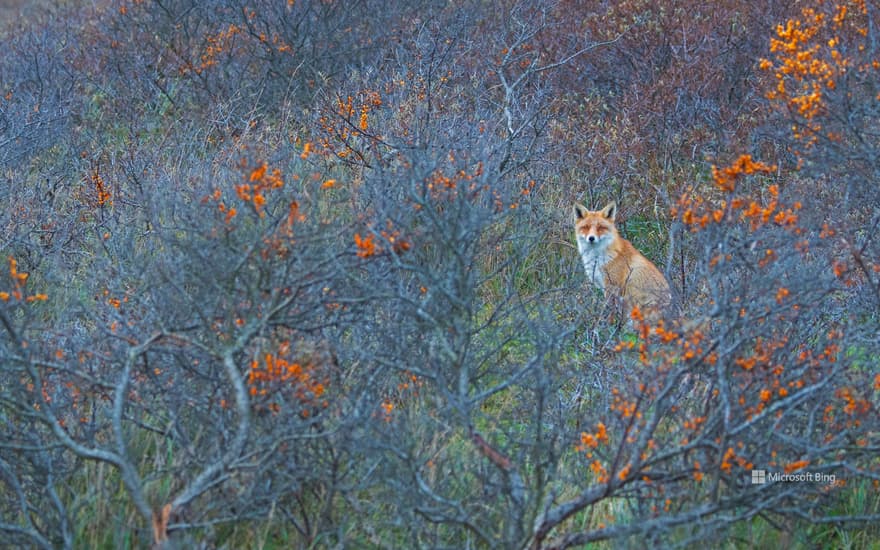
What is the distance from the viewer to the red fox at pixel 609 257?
7422 mm

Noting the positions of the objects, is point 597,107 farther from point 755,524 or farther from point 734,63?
point 755,524

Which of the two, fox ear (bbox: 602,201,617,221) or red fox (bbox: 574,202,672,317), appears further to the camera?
fox ear (bbox: 602,201,617,221)

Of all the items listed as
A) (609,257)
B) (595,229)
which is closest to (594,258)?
(609,257)

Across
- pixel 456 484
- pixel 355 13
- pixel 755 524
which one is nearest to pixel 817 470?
pixel 755 524

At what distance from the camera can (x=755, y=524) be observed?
4492mm

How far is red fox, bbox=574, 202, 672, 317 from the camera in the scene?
292 inches

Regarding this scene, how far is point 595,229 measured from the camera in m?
7.46

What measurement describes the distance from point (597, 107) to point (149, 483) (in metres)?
6.55

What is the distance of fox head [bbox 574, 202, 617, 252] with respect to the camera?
7465mm

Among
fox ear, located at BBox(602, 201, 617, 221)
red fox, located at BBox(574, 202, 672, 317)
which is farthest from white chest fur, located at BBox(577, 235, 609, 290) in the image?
fox ear, located at BBox(602, 201, 617, 221)

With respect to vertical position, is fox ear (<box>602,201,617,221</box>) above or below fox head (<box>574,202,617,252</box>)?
above

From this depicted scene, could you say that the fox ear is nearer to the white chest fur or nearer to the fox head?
the fox head

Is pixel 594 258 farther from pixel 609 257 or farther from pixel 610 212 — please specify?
pixel 610 212

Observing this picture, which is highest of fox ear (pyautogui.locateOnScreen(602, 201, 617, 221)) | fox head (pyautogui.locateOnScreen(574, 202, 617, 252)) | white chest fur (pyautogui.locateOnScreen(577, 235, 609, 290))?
fox ear (pyautogui.locateOnScreen(602, 201, 617, 221))
